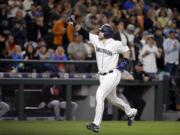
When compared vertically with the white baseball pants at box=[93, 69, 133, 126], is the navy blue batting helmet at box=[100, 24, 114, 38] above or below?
above

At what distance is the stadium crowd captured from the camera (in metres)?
16.0

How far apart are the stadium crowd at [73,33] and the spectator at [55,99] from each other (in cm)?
54

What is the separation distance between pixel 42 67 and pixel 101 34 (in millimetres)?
4322

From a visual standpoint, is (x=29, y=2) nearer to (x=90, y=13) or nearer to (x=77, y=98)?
(x=90, y=13)

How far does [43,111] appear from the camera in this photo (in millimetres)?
15297

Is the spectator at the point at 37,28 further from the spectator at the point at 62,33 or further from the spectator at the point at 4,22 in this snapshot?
the spectator at the point at 4,22

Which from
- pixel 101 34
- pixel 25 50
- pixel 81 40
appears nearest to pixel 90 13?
pixel 81 40

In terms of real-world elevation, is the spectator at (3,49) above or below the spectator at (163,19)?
below

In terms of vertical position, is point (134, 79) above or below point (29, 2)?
below

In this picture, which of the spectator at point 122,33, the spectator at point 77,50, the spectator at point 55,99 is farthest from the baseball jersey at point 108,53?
the spectator at point 122,33

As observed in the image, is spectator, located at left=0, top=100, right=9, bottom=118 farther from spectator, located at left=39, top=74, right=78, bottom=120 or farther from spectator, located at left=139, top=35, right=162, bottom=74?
spectator, located at left=139, top=35, right=162, bottom=74

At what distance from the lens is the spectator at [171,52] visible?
58.3ft

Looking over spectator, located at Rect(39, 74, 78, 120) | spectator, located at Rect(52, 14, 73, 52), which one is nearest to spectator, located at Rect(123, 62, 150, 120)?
spectator, located at Rect(39, 74, 78, 120)

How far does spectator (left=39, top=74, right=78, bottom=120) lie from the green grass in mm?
1863
